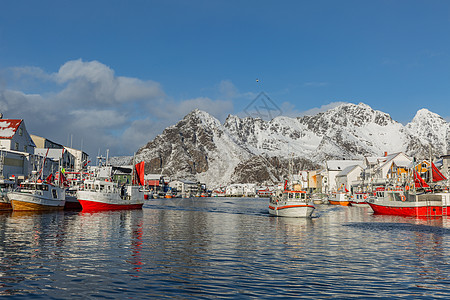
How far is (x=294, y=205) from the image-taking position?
61.3 m

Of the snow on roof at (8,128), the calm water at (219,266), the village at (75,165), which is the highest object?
the snow on roof at (8,128)

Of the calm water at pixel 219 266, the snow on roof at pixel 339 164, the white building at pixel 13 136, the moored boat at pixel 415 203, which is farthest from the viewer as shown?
the snow on roof at pixel 339 164

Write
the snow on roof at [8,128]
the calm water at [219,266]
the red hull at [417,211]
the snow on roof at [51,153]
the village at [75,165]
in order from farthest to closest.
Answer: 1. the snow on roof at [51,153]
2. the snow on roof at [8,128]
3. the village at [75,165]
4. the red hull at [417,211]
5. the calm water at [219,266]

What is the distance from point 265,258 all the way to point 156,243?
1075 cm

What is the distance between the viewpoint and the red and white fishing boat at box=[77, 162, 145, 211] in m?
73.8

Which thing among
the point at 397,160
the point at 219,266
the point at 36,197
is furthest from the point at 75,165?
the point at 219,266

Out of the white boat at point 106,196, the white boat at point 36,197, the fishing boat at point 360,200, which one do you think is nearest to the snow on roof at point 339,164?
the fishing boat at point 360,200

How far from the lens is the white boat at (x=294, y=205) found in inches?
2404

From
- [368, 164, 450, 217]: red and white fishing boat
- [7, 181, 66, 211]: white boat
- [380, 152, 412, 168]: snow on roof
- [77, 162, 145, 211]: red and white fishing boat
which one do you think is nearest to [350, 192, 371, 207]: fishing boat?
[380, 152, 412, 168]: snow on roof

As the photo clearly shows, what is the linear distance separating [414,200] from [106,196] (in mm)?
60706

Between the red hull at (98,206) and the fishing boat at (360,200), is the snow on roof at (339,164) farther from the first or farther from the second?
the red hull at (98,206)

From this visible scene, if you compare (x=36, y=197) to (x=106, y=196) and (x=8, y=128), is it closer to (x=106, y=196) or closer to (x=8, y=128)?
(x=106, y=196)

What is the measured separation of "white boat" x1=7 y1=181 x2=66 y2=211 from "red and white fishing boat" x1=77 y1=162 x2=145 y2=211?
14.1 ft

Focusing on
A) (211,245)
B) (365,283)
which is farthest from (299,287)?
(211,245)
